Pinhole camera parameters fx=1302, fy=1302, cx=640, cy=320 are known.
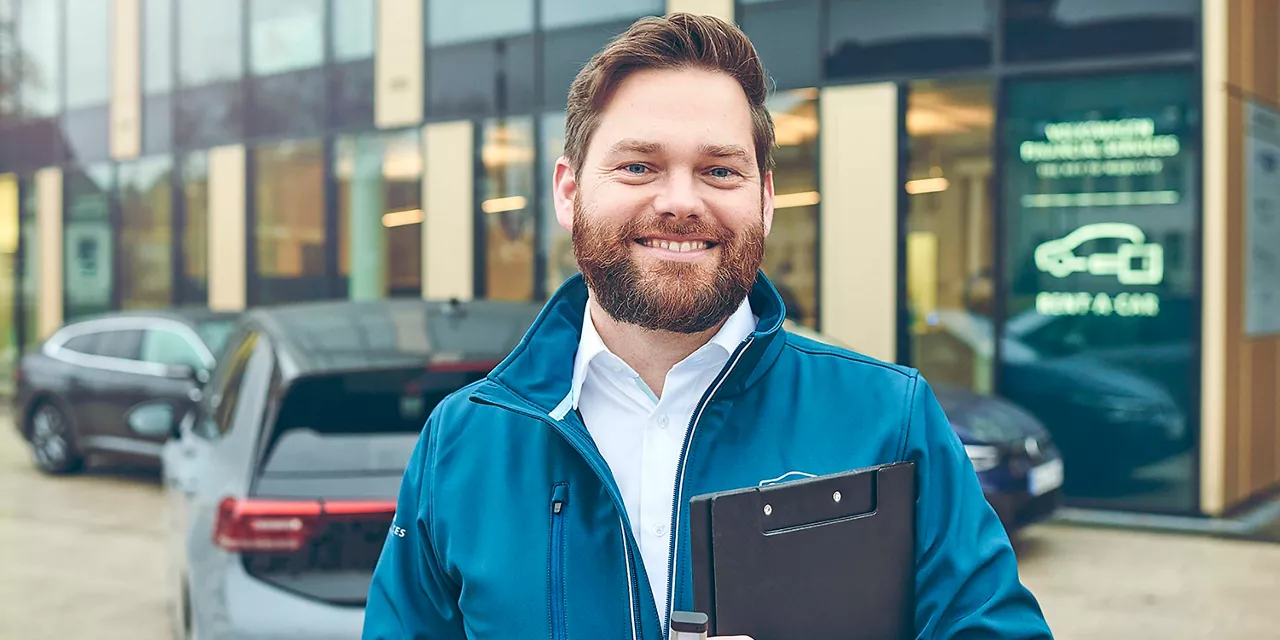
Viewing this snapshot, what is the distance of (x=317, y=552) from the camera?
381 centimetres

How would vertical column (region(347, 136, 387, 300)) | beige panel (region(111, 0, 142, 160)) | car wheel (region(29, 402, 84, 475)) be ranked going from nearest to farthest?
car wheel (region(29, 402, 84, 475)), vertical column (region(347, 136, 387, 300)), beige panel (region(111, 0, 142, 160))

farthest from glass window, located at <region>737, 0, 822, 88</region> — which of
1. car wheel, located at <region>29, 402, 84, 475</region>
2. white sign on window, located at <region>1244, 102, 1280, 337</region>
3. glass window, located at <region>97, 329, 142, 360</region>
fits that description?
car wheel, located at <region>29, 402, 84, 475</region>

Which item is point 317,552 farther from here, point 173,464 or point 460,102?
point 460,102

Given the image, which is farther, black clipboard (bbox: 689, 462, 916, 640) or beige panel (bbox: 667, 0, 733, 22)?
beige panel (bbox: 667, 0, 733, 22)

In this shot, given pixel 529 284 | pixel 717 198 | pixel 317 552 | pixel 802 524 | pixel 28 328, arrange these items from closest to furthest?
pixel 802 524 → pixel 717 198 → pixel 317 552 → pixel 529 284 → pixel 28 328

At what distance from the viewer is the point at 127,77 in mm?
17234

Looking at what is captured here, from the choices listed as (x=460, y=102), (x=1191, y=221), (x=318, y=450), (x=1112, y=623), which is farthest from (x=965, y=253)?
(x=318, y=450)

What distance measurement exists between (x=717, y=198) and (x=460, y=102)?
11559 mm

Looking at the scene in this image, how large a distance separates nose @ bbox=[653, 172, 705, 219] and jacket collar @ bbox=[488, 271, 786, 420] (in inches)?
7.2

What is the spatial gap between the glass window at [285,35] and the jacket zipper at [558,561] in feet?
43.8

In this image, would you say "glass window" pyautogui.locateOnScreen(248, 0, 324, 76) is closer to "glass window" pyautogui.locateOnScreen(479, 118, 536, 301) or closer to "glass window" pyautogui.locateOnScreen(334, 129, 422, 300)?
"glass window" pyautogui.locateOnScreen(334, 129, 422, 300)

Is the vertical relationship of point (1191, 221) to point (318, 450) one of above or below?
above

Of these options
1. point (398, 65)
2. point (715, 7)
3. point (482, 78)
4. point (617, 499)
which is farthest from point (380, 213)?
point (617, 499)

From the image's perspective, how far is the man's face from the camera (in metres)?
1.75
